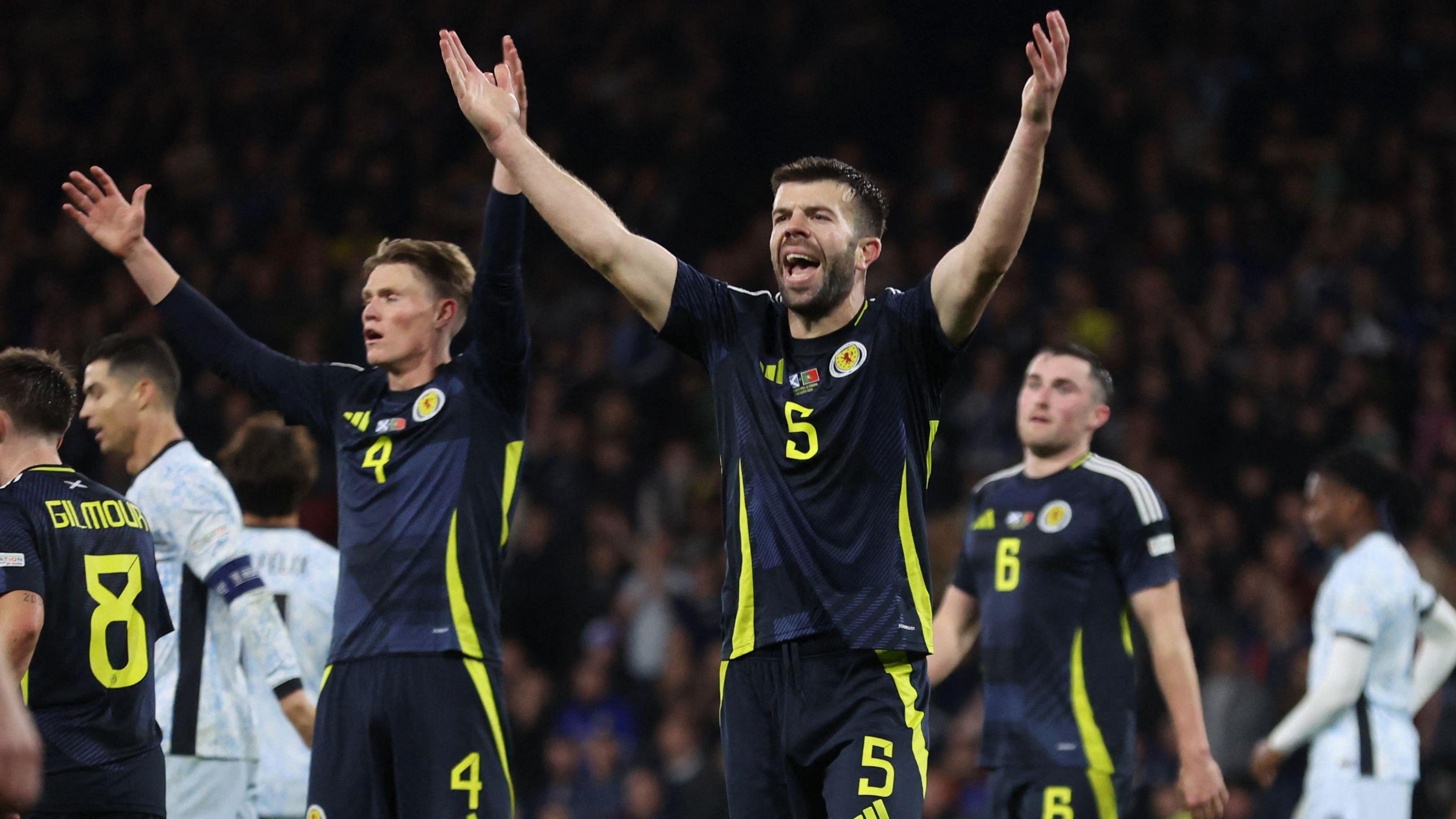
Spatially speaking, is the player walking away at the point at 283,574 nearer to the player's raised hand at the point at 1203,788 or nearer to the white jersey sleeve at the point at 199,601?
the white jersey sleeve at the point at 199,601

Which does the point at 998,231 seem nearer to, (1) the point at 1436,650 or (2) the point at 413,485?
(2) the point at 413,485

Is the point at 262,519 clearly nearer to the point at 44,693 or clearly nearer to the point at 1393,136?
the point at 44,693

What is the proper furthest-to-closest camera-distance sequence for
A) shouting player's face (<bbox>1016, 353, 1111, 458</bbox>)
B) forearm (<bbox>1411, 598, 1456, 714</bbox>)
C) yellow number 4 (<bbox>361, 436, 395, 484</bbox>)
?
forearm (<bbox>1411, 598, 1456, 714</bbox>) < shouting player's face (<bbox>1016, 353, 1111, 458</bbox>) < yellow number 4 (<bbox>361, 436, 395, 484</bbox>)

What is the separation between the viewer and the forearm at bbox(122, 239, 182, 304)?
6.10 metres

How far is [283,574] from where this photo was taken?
7.15 meters

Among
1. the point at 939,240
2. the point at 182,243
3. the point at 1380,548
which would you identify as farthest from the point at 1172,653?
the point at 182,243

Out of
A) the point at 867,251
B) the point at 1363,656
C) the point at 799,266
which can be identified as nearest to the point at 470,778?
the point at 799,266

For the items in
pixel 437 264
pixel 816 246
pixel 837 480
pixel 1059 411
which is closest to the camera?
pixel 837 480

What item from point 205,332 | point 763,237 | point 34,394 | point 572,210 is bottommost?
point 34,394

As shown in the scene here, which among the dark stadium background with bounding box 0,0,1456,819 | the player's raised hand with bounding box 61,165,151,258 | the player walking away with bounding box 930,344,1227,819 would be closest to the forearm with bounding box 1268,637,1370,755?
the player walking away with bounding box 930,344,1227,819

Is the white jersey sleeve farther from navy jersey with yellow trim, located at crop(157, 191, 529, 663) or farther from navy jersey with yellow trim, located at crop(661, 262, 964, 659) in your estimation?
navy jersey with yellow trim, located at crop(661, 262, 964, 659)

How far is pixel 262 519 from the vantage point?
7.30 metres

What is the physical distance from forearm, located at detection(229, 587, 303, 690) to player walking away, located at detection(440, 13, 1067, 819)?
2.10 m

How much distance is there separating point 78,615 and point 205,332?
1341 mm
